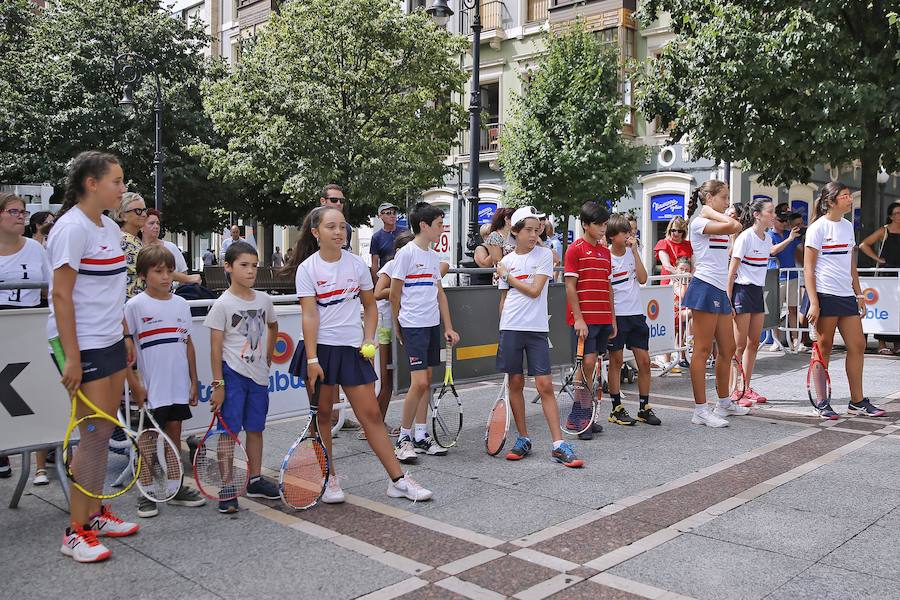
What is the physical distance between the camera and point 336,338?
201 inches

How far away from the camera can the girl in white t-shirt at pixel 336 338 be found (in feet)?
16.7

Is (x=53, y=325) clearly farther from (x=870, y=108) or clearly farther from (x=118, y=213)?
(x=870, y=108)

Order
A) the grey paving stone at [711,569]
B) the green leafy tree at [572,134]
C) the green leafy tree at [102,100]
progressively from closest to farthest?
the grey paving stone at [711,569], the green leafy tree at [572,134], the green leafy tree at [102,100]

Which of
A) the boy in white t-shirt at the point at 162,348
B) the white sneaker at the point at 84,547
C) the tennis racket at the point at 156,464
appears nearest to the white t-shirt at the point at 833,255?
the boy in white t-shirt at the point at 162,348

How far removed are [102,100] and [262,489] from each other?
26.2 meters

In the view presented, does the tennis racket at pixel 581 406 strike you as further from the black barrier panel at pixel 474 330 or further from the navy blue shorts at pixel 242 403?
the navy blue shorts at pixel 242 403

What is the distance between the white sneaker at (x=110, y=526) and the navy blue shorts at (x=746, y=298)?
5868 mm

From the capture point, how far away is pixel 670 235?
38.0 feet

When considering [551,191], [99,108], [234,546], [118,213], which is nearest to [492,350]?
[118,213]

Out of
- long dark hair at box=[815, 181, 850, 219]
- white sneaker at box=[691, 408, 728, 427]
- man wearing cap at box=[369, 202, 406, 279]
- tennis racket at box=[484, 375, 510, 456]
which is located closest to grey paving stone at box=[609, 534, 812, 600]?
tennis racket at box=[484, 375, 510, 456]

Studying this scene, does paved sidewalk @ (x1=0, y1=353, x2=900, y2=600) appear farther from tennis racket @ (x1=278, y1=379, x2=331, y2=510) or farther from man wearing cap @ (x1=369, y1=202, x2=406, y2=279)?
man wearing cap @ (x1=369, y1=202, x2=406, y2=279)

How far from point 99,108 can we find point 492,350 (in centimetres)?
2410

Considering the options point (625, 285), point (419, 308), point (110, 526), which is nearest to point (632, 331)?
point (625, 285)

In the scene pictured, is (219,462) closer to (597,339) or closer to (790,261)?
(597,339)
